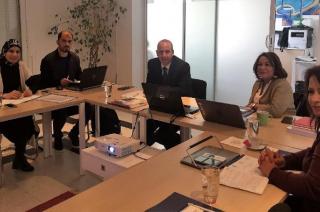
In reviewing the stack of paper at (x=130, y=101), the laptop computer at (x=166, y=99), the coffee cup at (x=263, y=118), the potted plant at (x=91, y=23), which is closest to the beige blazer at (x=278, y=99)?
the coffee cup at (x=263, y=118)

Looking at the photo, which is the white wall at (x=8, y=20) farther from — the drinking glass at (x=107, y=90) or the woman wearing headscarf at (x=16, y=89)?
the drinking glass at (x=107, y=90)

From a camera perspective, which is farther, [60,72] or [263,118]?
[60,72]

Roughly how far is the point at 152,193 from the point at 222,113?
3.63 feet

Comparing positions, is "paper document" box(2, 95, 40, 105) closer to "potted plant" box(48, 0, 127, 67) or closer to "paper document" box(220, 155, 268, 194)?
"paper document" box(220, 155, 268, 194)

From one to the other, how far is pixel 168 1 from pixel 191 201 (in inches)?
Answer: 189

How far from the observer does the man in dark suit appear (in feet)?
11.6

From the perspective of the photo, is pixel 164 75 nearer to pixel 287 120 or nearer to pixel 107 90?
pixel 107 90

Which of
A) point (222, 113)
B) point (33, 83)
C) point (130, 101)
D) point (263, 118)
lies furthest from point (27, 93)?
point (263, 118)

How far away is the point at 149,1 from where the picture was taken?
5961 mm

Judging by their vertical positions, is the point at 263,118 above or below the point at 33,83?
below

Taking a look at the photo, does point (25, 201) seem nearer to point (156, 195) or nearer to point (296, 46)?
point (156, 195)

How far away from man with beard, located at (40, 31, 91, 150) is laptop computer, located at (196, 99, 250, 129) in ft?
6.31

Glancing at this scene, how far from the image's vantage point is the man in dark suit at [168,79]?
3.53 metres

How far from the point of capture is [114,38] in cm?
613
